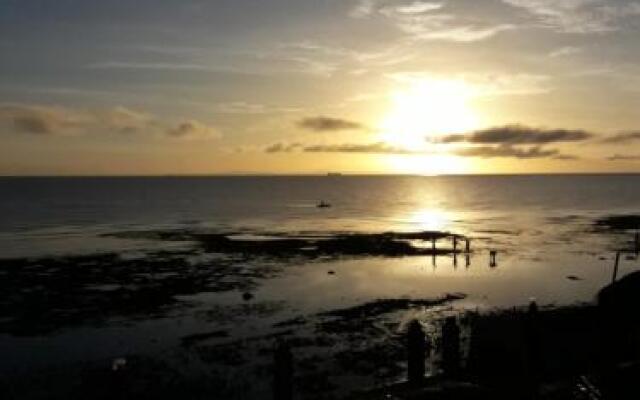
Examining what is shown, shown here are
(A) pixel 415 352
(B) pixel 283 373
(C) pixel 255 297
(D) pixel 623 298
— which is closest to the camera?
(B) pixel 283 373

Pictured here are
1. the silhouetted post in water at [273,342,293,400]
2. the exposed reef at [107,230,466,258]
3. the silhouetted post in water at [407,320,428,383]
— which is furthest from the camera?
the exposed reef at [107,230,466,258]

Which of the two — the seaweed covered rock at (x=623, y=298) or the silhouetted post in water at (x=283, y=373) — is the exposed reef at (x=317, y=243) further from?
the silhouetted post in water at (x=283, y=373)

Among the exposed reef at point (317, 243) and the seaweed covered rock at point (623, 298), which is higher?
the seaweed covered rock at point (623, 298)

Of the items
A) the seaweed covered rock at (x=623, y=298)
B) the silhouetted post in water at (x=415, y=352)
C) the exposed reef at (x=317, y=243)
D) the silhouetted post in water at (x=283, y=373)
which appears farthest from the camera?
the exposed reef at (x=317, y=243)

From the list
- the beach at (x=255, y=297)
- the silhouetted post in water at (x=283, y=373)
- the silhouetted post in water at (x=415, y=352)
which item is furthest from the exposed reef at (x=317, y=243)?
the silhouetted post in water at (x=283, y=373)

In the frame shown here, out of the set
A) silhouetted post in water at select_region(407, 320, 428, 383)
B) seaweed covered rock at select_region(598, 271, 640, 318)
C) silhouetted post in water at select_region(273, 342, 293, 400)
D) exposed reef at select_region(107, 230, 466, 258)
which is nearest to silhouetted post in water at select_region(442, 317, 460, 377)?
silhouetted post in water at select_region(407, 320, 428, 383)

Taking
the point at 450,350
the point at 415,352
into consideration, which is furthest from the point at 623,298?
the point at 415,352

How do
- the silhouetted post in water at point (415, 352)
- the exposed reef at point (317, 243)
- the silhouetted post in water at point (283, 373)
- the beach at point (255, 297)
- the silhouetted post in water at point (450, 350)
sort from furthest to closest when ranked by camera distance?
the exposed reef at point (317, 243) < the beach at point (255, 297) < the silhouetted post in water at point (450, 350) < the silhouetted post in water at point (415, 352) < the silhouetted post in water at point (283, 373)

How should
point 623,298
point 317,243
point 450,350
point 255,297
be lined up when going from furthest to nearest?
point 317,243
point 255,297
point 623,298
point 450,350

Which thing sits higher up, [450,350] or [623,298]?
[450,350]

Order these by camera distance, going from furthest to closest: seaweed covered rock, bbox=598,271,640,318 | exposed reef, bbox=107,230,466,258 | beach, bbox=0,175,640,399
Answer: exposed reef, bbox=107,230,466,258 → seaweed covered rock, bbox=598,271,640,318 → beach, bbox=0,175,640,399

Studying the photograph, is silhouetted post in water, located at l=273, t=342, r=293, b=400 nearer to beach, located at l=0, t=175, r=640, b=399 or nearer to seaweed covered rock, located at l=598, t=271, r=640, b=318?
beach, located at l=0, t=175, r=640, b=399

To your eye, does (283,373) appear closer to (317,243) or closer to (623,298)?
(623,298)

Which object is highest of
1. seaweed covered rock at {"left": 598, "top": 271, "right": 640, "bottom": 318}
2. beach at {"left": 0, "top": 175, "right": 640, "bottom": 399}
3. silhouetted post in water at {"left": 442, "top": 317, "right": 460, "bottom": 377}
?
silhouetted post in water at {"left": 442, "top": 317, "right": 460, "bottom": 377}
